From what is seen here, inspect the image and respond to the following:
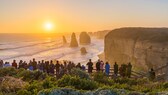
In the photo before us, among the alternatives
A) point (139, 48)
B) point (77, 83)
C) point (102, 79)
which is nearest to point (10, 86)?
point (77, 83)

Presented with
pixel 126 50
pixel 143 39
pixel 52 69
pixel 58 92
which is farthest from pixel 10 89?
pixel 126 50

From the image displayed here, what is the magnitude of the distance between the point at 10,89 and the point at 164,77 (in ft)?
45.7

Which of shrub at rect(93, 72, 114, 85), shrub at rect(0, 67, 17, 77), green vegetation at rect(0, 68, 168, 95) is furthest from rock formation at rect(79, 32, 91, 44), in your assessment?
green vegetation at rect(0, 68, 168, 95)

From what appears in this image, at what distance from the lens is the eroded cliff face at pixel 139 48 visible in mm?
38812

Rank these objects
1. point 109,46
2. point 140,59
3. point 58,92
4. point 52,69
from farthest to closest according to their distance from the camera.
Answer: point 109,46 < point 140,59 < point 52,69 < point 58,92

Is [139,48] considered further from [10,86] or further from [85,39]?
[85,39]

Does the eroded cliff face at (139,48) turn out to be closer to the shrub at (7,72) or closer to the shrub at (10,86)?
the shrub at (7,72)

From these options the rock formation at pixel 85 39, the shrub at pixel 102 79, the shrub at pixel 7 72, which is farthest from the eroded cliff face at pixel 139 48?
the rock formation at pixel 85 39

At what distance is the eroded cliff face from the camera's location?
3881 cm

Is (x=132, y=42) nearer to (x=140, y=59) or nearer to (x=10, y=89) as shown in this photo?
(x=140, y=59)

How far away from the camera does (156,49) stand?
39.5 m

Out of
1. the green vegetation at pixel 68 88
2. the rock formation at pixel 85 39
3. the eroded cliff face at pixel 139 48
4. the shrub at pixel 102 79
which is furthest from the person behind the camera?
the rock formation at pixel 85 39

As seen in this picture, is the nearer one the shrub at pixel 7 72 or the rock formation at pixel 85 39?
the shrub at pixel 7 72

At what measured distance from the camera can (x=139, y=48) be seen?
151 feet
